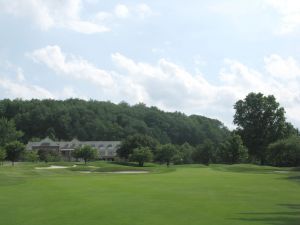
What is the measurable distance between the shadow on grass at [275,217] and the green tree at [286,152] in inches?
2086

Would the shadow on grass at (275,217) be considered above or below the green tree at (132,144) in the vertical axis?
below

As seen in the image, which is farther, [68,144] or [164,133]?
[164,133]

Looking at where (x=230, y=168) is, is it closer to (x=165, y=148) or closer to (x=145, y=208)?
(x=165, y=148)

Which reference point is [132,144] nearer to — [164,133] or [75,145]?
[75,145]

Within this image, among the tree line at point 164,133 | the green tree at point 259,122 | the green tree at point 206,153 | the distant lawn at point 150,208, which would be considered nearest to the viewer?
the distant lawn at point 150,208

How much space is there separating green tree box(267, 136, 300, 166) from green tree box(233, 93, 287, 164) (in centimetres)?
2355

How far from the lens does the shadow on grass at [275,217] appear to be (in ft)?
51.8

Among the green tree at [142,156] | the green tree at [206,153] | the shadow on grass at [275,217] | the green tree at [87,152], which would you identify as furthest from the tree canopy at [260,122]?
the shadow on grass at [275,217]

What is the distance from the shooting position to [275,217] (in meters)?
17.0

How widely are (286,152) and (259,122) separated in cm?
3264

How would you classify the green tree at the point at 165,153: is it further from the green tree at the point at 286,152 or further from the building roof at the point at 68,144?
the building roof at the point at 68,144

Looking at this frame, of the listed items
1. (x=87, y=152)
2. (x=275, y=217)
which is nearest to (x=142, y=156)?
(x=87, y=152)

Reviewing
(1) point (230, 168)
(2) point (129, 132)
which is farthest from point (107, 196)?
(2) point (129, 132)

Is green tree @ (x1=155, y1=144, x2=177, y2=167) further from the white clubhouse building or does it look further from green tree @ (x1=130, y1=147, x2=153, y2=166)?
the white clubhouse building
